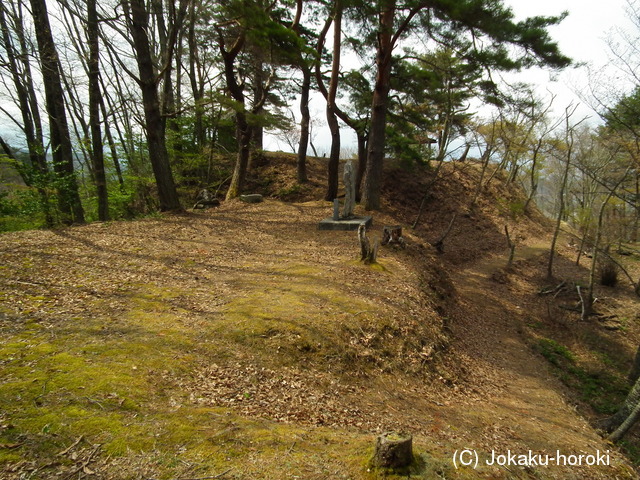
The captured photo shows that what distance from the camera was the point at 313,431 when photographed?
10.3ft

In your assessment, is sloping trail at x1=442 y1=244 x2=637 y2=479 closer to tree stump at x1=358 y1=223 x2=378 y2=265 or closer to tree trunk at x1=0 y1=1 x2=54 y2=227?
tree stump at x1=358 y1=223 x2=378 y2=265

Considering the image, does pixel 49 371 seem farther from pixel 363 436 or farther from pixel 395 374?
pixel 395 374

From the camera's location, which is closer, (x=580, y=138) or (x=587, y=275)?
(x=587, y=275)

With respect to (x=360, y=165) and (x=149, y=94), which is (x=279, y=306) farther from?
(x=360, y=165)

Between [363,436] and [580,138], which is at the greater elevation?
[580,138]

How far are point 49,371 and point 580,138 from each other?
18.2m

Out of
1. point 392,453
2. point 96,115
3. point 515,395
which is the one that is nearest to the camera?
point 392,453

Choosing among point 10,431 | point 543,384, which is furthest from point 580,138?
point 10,431

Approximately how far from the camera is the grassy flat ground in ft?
8.27

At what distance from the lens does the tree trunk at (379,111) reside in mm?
10953

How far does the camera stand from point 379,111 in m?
11.9

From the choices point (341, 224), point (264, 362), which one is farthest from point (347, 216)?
point (264, 362)

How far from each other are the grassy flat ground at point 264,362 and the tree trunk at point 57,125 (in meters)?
2.21

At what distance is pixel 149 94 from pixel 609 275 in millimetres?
16592
